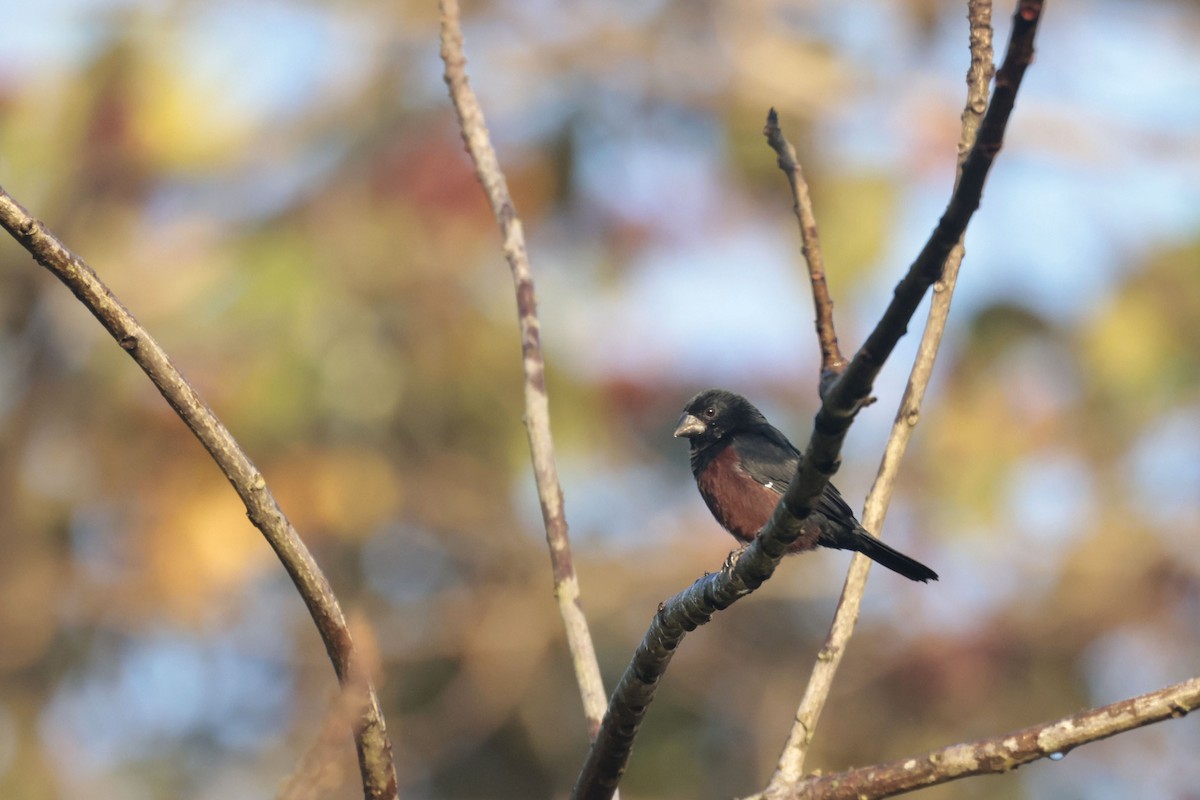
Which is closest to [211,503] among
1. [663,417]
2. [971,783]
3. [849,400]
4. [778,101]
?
[663,417]

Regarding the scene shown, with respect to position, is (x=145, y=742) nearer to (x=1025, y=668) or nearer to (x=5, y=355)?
(x=5, y=355)

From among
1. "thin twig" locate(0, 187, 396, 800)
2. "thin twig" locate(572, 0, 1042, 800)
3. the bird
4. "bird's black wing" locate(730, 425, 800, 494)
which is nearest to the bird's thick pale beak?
the bird

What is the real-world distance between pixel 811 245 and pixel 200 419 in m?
1.62

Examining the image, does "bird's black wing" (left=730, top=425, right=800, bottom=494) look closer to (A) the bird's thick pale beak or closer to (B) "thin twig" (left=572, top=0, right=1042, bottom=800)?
(A) the bird's thick pale beak

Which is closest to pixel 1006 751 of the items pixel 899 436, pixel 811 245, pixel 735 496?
pixel 899 436

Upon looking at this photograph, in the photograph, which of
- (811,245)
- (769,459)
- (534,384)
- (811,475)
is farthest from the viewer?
(769,459)

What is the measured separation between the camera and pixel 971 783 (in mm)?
10352

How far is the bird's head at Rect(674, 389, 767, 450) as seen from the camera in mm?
5574

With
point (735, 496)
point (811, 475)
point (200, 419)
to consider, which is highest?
point (735, 496)

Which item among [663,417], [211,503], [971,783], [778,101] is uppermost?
[778,101]

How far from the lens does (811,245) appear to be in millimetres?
3318

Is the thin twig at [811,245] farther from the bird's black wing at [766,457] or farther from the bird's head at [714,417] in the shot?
the bird's head at [714,417]

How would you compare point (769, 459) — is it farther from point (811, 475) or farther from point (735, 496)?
point (811, 475)

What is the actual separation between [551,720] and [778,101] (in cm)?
551
